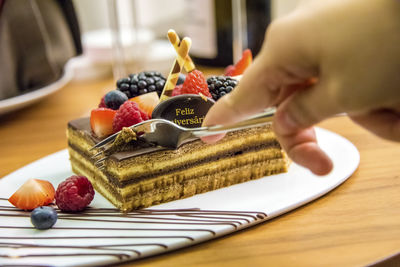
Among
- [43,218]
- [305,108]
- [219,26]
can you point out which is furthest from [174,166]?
[219,26]

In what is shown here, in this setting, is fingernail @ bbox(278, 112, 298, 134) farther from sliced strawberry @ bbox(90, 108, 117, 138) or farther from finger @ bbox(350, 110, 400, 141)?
sliced strawberry @ bbox(90, 108, 117, 138)

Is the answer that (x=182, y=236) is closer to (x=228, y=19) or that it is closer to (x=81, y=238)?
(x=81, y=238)

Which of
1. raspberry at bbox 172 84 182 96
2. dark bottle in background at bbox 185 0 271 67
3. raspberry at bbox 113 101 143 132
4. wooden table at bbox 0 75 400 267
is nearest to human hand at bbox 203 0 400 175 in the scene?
wooden table at bbox 0 75 400 267

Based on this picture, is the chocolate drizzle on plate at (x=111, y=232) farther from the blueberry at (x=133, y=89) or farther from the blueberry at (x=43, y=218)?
the blueberry at (x=133, y=89)

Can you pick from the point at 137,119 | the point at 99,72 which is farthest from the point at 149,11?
the point at 137,119

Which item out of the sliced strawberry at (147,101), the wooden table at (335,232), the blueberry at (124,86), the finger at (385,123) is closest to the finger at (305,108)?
the finger at (385,123)

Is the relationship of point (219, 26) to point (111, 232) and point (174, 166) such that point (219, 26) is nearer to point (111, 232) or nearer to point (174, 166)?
point (174, 166)
